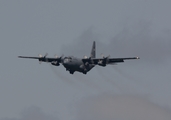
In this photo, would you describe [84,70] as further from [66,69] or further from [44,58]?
[44,58]

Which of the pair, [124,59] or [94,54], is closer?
[124,59]

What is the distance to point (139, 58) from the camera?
126m

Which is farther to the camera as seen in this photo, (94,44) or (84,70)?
(94,44)

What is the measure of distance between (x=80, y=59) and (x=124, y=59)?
1108 cm

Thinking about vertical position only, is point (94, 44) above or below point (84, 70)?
above

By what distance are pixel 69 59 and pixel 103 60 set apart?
8173 mm

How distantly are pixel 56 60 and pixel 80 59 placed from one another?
8.43 metres

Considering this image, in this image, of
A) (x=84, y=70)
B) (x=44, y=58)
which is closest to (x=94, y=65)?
(x=84, y=70)

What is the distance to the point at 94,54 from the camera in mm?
152250

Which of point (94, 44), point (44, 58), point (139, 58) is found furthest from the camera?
point (94, 44)

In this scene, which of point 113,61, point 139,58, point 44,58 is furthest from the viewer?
point 44,58

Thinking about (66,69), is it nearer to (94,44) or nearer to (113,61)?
(113,61)

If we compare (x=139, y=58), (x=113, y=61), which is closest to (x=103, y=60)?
(x=113, y=61)

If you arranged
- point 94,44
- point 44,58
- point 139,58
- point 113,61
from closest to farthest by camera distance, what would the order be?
1. point 139,58
2. point 113,61
3. point 44,58
4. point 94,44
